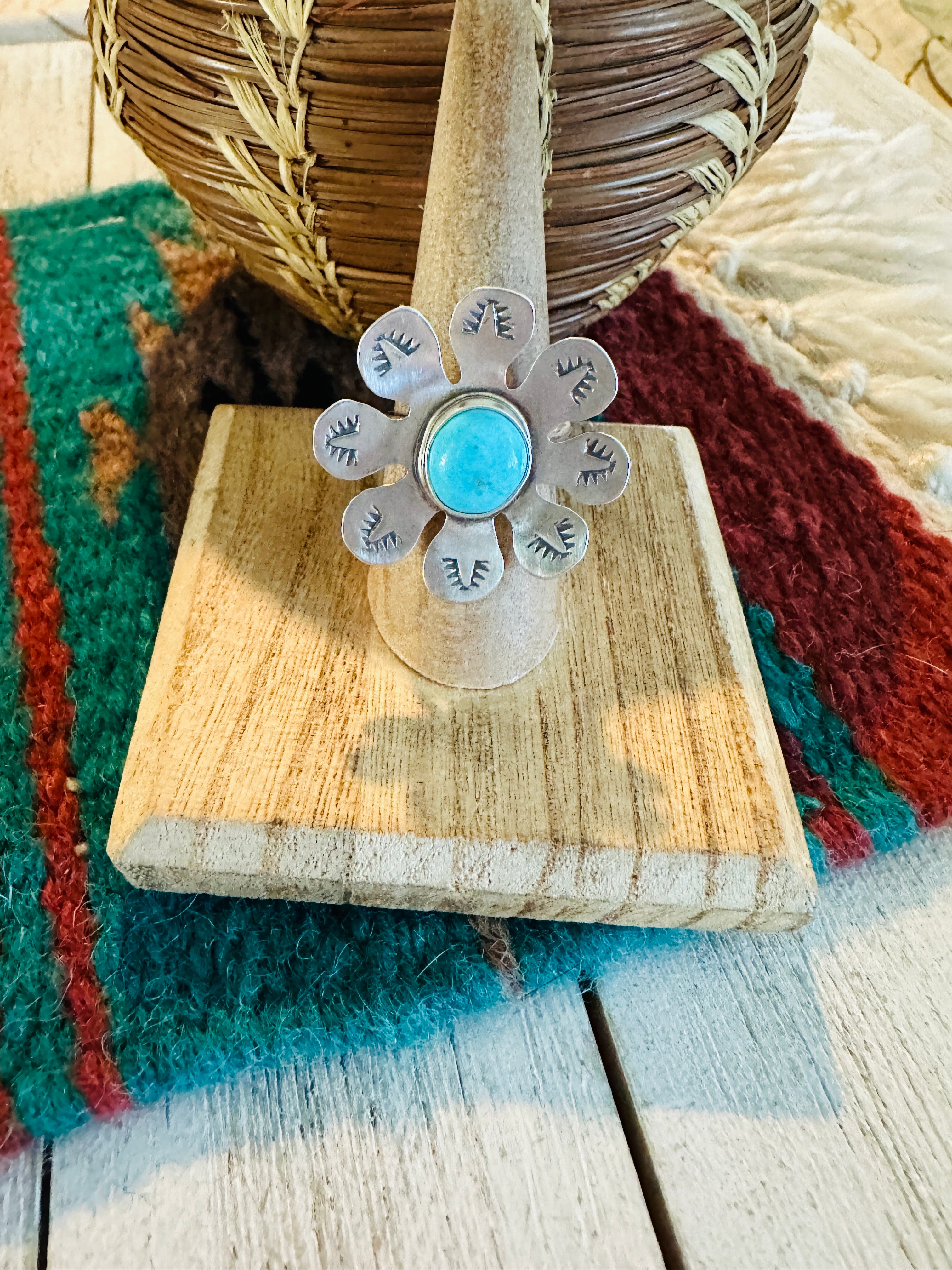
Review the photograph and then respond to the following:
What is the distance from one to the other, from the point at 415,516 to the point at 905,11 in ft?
2.77

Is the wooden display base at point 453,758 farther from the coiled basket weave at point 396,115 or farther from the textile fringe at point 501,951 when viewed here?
the coiled basket weave at point 396,115

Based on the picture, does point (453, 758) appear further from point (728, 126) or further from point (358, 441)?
point (728, 126)

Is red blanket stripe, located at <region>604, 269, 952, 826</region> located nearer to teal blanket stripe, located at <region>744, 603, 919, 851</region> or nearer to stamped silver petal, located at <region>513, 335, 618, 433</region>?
teal blanket stripe, located at <region>744, 603, 919, 851</region>

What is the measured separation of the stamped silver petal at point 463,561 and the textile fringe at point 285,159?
151 mm

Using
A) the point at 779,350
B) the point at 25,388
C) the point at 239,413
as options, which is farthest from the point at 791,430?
the point at 25,388

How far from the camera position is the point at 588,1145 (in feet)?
1.18

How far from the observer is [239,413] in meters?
0.49

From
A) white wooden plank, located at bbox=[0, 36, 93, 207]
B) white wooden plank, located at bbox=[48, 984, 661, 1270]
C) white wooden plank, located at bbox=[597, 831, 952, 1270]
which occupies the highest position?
white wooden plank, located at bbox=[0, 36, 93, 207]

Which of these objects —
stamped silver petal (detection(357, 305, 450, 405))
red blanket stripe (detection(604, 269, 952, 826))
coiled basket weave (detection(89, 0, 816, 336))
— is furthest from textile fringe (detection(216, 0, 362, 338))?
red blanket stripe (detection(604, 269, 952, 826))

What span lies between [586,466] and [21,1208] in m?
0.31

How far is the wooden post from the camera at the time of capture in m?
0.31

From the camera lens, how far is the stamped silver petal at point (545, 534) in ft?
1.14

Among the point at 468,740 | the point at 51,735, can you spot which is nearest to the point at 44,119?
the point at 51,735

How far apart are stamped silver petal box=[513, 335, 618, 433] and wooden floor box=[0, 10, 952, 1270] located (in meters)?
0.22
